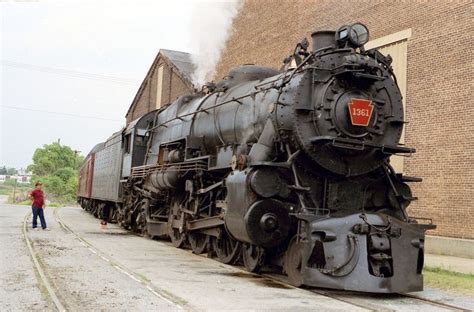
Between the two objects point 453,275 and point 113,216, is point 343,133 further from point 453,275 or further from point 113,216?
point 113,216

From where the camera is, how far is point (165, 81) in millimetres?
31906

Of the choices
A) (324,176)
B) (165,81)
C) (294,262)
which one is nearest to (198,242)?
(294,262)

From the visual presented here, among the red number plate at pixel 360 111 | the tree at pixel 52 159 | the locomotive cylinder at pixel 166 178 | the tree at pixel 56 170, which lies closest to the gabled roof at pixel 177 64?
the locomotive cylinder at pixel 166 178

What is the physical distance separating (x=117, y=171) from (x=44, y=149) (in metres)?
63.0

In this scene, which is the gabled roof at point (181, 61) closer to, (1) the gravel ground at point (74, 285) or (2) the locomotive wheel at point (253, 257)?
(1) the gravel ground at point (74, 285)

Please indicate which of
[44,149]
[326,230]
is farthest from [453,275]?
[44,149]

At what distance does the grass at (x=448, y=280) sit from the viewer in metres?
8.14

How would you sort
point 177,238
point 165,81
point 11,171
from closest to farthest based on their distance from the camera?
point 177,238
point 165,81
point 11,171

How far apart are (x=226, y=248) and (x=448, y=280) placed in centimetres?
380

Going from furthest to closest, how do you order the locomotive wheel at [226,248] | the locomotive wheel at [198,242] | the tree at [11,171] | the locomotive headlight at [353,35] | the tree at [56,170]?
the tree at [11,171] → the tree at [56,170] → the locomotive wheel at [198,242] → the locomotive wheel at [226,248] → the locomotive headlight at [353,35]

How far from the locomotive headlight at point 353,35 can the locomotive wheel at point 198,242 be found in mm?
4785

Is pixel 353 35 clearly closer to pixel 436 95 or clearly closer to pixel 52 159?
pixel 436 95

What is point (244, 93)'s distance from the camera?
379 inches

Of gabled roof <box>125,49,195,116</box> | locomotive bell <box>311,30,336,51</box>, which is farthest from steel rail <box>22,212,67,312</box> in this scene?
gabled roof <box>125,49,195,116</box>
